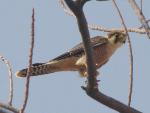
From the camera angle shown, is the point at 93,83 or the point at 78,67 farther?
the point at 78,67

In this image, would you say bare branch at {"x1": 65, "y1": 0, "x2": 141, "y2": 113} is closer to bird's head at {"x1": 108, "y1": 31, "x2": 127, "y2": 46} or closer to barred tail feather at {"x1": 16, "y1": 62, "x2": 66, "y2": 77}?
barred tail feather at {"x1": 16, "y1": 62, "x2": 66, "y2": 77}

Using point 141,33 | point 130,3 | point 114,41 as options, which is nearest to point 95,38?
point 114,41

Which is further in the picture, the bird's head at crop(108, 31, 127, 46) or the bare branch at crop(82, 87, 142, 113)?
the bird's head at crop(108, 31, 127, 46)

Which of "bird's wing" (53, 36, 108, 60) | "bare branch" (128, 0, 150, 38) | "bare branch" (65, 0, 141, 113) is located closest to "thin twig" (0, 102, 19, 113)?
"bare branch" (65, 0, 141, 113)

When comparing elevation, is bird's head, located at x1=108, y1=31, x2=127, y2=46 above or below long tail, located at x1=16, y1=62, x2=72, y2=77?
above

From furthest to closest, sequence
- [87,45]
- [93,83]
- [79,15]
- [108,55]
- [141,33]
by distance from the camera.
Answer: [108,55] < [141,33] < [93,83] < [87,45] < [79,15]

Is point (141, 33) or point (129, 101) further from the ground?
point (141, 33)

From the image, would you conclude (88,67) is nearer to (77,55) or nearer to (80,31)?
(80,31)

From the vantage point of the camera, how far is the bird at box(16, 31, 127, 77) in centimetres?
551

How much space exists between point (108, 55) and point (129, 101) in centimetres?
279

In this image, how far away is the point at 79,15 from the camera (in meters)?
2.87

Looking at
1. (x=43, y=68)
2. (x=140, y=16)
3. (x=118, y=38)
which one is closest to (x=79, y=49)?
(x=43, y=68)

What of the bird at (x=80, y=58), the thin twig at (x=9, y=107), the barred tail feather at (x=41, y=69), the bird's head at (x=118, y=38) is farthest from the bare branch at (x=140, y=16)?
the bird's head at (x=118, y=38)

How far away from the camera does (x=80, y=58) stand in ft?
18.5
